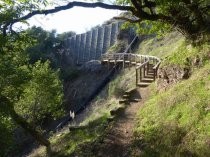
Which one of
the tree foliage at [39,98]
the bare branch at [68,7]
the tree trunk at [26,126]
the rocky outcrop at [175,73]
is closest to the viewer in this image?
the bare branch at [68,7]

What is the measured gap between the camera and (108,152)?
48.8ft

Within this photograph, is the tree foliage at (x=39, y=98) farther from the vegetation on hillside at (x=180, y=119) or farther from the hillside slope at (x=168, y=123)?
the vegetation on hillside at (x=180, y=119)

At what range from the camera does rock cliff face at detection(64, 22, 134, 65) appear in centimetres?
5746

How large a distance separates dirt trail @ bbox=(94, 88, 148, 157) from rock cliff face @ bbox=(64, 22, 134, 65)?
3837cm

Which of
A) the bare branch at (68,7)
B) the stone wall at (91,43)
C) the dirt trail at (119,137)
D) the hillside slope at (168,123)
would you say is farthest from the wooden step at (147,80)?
the stone wall at (91,43)

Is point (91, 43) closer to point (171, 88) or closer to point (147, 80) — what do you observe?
point (147, 80)

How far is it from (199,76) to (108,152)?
14.4 ft

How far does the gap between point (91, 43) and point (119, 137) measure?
152 feet

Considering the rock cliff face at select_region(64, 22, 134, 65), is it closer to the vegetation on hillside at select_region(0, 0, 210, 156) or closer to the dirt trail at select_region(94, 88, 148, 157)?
the vegetation on hillside at select_region(0, 0, 210, 156)

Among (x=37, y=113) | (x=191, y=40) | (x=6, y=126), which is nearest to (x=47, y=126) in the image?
(x=37, y=113)

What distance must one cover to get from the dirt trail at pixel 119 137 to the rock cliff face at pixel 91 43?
1511 inches

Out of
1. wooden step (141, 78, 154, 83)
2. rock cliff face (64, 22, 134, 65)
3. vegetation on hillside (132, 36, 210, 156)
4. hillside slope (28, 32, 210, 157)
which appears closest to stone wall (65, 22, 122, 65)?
rock cliff face (64, 22, 134, 65)

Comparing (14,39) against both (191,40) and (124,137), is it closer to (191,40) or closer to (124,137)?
(124,137)

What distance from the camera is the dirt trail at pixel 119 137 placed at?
14.7 m
